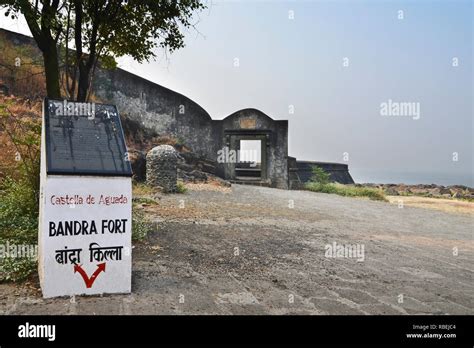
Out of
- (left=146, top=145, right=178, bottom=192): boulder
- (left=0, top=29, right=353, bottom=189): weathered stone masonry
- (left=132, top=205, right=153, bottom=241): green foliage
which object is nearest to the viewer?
(left=132, top=205, right=153, bottom=241): green foliage

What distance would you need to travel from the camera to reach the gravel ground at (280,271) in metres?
3.21

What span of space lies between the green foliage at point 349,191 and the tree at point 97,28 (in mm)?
11040

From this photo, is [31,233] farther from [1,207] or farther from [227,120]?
[227,120]

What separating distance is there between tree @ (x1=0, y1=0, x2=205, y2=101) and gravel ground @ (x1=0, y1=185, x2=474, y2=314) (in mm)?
2906

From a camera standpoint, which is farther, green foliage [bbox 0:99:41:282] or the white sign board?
green foliage [bbox 0:99:41:282]

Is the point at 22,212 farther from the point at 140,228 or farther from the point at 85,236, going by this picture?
the point at 85,236

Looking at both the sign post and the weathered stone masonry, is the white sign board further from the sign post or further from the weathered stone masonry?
the weathered stone masonry

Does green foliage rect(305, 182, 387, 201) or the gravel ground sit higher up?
green foliage rect(305, 182, 387, 201)

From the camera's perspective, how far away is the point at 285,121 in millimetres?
20375

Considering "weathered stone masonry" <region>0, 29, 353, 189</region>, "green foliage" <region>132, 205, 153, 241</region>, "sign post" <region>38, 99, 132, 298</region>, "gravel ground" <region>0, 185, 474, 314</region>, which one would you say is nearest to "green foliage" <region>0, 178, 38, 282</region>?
"gravel ground" <region>0, 185, 474, 314</region>

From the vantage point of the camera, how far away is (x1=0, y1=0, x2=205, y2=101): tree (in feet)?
19.1

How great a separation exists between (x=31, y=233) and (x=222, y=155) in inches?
608
